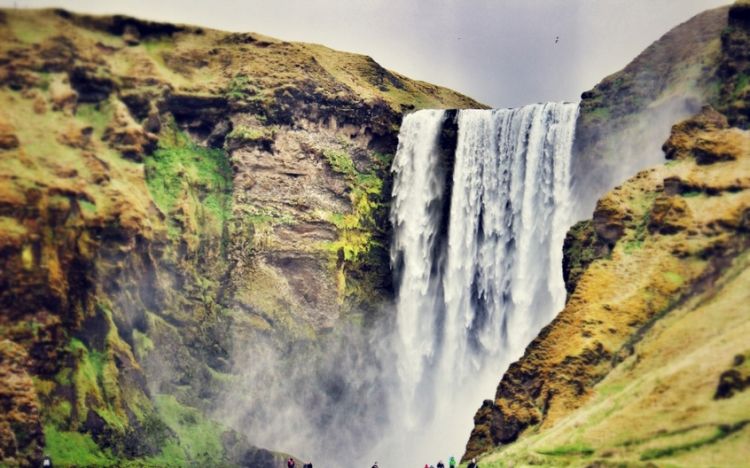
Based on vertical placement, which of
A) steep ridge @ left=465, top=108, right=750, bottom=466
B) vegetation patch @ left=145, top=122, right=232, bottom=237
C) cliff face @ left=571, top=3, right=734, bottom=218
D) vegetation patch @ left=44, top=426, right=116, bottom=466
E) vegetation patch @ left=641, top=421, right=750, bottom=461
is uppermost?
cliff face @ left=571, top=3, right=734, bottom=218

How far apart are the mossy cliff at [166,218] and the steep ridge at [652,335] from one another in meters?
26.5

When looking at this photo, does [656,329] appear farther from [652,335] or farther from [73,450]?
[73,450]

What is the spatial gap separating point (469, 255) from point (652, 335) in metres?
32.4

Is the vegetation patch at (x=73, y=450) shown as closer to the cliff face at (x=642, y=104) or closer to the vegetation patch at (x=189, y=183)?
the vegetation patch at (x=189, y=183)

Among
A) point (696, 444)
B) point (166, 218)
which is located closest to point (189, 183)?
point (166, 218)

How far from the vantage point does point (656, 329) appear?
56844 mm

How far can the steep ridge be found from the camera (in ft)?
164

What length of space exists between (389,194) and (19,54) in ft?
97.9

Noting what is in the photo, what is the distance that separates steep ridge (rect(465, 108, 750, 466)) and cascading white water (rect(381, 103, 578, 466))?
17534mm

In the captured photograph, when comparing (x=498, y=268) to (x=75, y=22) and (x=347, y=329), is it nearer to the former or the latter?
(x=347, y=329)

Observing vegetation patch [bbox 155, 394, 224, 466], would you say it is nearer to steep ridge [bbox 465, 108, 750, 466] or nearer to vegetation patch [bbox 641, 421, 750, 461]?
steep ridge [bbox 465, 108, 750, 466]

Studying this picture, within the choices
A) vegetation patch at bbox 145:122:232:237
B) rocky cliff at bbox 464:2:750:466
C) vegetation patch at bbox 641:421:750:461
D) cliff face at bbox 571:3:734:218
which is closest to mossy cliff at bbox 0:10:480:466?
vegetation patch at bbox 145:122:232:237

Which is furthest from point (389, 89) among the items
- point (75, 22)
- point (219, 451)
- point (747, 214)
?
point (747, 214)

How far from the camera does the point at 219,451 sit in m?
79.8
